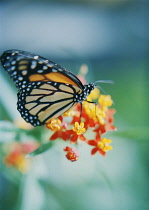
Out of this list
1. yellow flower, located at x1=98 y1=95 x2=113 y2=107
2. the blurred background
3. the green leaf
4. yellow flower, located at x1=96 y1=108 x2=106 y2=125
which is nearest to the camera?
the green leaf

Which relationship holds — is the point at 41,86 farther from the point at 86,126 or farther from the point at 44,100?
the point at 86,126

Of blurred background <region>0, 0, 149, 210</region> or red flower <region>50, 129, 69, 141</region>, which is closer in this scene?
red flower <region>50, 129, 69, 141</region>

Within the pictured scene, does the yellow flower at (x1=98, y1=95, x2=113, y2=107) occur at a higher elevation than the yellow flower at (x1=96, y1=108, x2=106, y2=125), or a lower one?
higher

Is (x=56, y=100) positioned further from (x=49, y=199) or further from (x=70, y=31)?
(x=70, y=31)

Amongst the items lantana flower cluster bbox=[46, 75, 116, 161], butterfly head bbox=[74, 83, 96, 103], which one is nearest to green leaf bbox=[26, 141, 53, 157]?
lantana flower cluster bbox=[46, 75, 116, 161]

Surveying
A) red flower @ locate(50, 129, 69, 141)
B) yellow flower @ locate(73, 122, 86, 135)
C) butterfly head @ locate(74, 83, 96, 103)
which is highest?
butterfly head @ locate(74, 83, 96, 103)

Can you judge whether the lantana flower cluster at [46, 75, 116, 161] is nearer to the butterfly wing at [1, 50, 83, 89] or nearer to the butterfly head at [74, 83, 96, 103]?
the butterfly head at [74, 83, 96, 103]

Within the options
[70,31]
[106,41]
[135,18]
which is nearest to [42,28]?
[70,31]
